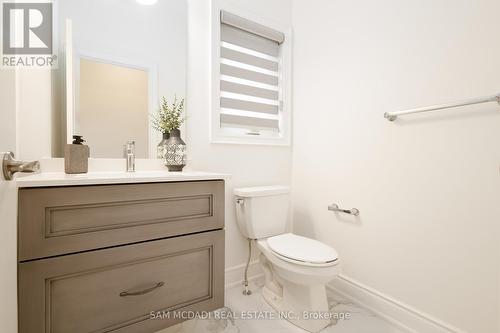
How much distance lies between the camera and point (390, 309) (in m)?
1.44

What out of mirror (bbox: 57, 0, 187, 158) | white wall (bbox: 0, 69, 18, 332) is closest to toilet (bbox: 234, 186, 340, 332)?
mirror (bbox: 57, 0, 187, 158)

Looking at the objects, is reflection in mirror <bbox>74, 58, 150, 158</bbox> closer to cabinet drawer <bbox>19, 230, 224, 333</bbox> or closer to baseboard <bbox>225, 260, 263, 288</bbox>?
cabinet drawer <bbox>19, 230, 224, 333</bbox>

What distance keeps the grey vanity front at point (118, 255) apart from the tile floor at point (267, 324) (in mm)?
323

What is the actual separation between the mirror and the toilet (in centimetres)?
75

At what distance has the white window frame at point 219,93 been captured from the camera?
1707mm

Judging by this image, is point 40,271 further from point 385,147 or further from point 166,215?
point 385,147

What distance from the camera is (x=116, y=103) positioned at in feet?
4.52

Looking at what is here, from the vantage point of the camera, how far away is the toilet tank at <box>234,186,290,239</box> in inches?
64.4

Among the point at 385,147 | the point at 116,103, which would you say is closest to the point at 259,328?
the point at 385,147

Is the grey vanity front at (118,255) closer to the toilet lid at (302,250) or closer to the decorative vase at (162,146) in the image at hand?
the toilet lid at (302,250)

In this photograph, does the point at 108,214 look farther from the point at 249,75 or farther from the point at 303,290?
the point at 249,75

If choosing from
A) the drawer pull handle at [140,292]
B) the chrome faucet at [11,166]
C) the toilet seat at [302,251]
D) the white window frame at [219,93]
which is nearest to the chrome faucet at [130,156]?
the white window frame at [219,93]

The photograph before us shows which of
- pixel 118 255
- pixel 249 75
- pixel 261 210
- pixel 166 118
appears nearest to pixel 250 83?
pixel 249 75

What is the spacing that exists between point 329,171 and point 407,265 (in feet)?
2.40
